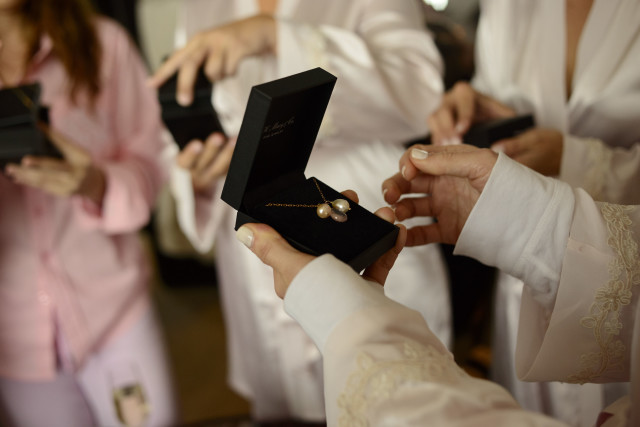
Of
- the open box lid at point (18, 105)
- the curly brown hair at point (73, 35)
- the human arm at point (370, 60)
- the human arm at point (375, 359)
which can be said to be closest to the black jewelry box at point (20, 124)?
the open box lid at point (18, 105)

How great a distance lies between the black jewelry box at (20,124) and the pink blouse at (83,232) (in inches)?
5.8

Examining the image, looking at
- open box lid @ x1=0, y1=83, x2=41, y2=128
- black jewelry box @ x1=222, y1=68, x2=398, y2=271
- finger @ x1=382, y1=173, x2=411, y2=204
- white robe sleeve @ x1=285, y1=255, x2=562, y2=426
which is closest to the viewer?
white robe sleeve @ x1=285, y1=255, x2=562, y2=426

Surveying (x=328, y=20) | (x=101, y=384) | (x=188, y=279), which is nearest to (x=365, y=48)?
(x=328, y=20)

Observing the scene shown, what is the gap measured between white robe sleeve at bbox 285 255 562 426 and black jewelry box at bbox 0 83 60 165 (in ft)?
1.87

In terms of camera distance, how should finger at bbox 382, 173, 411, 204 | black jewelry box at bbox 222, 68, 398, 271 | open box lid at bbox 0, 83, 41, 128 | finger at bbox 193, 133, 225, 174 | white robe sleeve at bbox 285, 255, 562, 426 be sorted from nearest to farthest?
white robe sleeve at bbox 285, 255, 562, 426, black jewelry box at bbox 222, 68, 398, 271, finger at bbox 382, 173, 411, 204, open box lid at bbox 0, 83, 41, 128, finger at bbox 193, 133, 225, 174

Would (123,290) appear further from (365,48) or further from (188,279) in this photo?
(188,279)

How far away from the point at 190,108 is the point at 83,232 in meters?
0.38

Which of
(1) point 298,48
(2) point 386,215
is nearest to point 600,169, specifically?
(2) point 386,215

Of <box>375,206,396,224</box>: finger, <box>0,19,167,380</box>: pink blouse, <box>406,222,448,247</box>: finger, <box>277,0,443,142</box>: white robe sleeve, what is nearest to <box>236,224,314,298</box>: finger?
<box>375,206,396,224</box>: finger

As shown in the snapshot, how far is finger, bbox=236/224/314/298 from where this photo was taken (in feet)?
1.59

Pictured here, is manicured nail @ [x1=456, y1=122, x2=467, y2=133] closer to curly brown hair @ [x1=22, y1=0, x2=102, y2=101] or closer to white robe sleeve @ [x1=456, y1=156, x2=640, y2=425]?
white robe sleeve @ [x1=456, y1=156, x2=640, y2=425]

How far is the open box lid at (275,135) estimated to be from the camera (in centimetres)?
47

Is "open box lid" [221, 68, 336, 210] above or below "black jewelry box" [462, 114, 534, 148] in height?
above

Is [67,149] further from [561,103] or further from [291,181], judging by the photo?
[561,103]
